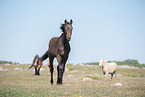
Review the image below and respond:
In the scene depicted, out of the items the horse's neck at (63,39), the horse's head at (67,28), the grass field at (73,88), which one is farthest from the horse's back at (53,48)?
the grass field at (73,88)

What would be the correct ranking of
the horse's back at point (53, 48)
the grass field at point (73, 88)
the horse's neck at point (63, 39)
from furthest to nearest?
the horse's back at point (53, 48) < the horse's neck at point (63, 39) < the grass field at point (73, 88)

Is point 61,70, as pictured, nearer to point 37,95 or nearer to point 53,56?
point 53,56

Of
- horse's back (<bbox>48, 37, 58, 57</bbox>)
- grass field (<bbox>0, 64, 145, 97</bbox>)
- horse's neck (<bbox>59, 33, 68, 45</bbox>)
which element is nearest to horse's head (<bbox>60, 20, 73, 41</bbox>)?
horse's neck (<bbox>59, 33, 68, 45</bbox>)

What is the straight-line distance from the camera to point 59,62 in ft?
39.9

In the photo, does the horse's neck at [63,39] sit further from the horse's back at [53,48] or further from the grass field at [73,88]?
the grass field at [73,88]

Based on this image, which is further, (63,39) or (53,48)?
(53,48)

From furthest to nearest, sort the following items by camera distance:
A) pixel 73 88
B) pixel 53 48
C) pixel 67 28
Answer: pixel 53 48 < pixel 73 88 < pixel 67 28

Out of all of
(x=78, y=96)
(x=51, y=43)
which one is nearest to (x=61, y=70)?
(x=51, y=43)

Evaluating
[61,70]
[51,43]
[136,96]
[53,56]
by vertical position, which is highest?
[51,43]

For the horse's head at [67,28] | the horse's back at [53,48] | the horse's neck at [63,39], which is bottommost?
the horse's back at [53,48]

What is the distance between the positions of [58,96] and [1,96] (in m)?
2.66

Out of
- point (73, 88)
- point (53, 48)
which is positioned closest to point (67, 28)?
point (53, 48)

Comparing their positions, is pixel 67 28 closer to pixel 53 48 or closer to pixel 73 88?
pixel 53 48

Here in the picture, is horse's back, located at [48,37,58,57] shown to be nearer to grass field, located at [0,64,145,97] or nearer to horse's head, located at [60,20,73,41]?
horse's head, located at [60,20,73,41]
